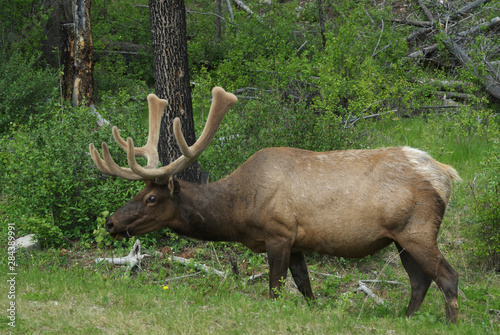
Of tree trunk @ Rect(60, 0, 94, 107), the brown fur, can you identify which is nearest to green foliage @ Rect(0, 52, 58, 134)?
tree trunk @ Rect(60, 0, 94, 107)

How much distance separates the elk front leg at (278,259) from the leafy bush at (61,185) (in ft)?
10.0

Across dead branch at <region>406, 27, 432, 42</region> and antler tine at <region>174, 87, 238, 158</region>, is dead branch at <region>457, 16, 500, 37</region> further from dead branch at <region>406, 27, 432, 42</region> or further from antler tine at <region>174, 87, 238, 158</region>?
antler tine at <region>174, 87, 238, 158</region>

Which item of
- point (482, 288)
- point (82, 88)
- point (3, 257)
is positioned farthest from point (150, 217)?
point (82, 88)

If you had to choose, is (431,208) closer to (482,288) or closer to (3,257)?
(482,288)

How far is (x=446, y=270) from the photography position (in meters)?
5.51

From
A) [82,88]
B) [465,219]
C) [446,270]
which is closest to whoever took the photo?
[446,270]

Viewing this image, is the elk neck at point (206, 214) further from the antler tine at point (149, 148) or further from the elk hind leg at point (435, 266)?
the elk hind leg at point (435, 266)

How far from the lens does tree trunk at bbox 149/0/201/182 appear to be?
27.0 ft

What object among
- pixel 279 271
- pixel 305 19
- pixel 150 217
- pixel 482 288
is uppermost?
pixel 305 19

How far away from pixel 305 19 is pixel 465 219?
10.7 metres

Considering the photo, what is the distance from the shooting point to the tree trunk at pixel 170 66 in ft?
27.0

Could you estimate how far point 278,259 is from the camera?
5762 millimetres

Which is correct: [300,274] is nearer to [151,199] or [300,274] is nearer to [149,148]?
A: [151,199]

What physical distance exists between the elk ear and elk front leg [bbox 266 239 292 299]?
1136mm
